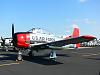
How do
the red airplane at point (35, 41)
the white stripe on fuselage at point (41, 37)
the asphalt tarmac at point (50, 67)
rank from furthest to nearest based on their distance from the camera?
the white stripe on fuselage at point (41, 37) < the red airplane at point (35, 41) < the asphalt tarmac at point (50, 67)

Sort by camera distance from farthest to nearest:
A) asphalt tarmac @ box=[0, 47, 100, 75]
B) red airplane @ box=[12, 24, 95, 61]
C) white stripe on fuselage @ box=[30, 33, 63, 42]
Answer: white stripe on fuselage @ box=[30, 33, 63, 42]
red airplane @ box=[12, 24, 95, 61]
asphalt tarmac @ box=[0, 47, 100, 75]

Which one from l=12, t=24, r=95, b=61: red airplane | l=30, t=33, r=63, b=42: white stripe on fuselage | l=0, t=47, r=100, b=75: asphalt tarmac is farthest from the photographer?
l=30, t=33, r=63, b=42: white stripe on fuselage

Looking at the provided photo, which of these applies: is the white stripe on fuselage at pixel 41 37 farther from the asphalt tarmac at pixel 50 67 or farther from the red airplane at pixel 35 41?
the asphalt tarmac at pixel 50 67

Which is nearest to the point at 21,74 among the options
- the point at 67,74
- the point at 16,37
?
the point at 67,74

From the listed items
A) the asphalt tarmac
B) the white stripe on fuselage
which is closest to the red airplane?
the white stripe on fuselage

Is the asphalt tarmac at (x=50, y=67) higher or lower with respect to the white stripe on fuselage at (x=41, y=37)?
lower

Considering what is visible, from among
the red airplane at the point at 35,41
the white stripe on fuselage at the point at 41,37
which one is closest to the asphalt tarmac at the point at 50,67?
the red airplane at the point at 35,41

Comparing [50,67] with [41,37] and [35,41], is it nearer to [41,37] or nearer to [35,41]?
[35,41]

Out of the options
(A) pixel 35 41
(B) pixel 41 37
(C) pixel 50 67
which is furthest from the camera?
(B) pixel 41 37

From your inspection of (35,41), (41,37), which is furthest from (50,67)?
(41,37)

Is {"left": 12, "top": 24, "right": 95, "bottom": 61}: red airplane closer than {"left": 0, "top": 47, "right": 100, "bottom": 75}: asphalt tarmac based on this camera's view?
No

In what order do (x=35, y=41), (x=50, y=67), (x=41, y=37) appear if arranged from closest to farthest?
1. (x=50, y=67)
2. (x=35, y=41)
3. (x=41, y=37)

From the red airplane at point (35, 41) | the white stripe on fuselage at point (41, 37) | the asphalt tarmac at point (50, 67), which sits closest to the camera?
the asphalt tarmac at point (50, 67)

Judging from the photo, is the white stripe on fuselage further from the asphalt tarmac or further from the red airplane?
the asphalt tarmac
